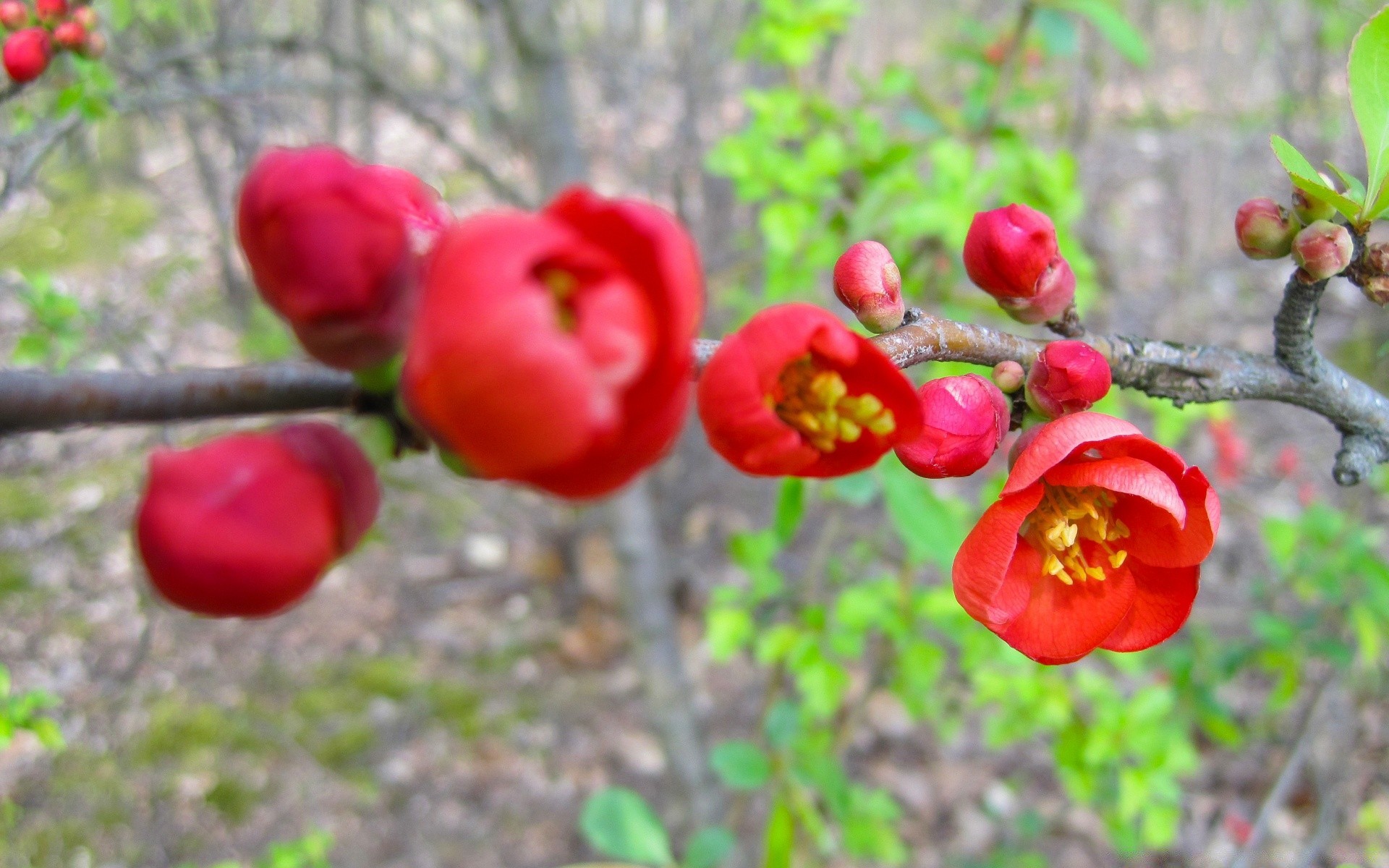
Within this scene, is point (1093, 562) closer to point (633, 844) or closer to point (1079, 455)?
point (1079, 455)

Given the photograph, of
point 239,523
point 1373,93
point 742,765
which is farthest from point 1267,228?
point 742,765

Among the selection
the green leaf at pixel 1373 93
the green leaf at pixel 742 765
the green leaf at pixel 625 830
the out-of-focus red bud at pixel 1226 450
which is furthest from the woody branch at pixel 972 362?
the out-of-focus red bud at pixel 1226 450

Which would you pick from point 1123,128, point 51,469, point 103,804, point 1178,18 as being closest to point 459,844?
point 103,804

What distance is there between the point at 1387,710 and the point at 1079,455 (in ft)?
11.6

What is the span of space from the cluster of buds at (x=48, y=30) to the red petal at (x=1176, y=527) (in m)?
1.78

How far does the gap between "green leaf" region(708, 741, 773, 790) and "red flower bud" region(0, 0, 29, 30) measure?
199cm

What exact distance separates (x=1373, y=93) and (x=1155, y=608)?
0.53 meters

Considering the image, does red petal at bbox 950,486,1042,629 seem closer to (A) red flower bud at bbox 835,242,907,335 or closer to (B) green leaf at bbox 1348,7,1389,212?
(A) red flower bud at bbox 835,242,907,335

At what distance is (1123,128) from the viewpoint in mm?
8883

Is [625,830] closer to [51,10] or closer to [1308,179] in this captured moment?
[1308,179]

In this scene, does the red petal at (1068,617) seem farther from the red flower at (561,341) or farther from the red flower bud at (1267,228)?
the red flower at (561,341)

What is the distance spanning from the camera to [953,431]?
2.49 feet

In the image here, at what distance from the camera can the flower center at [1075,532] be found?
2.89 ft

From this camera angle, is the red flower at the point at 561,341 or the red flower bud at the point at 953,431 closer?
the red flower at the point at 561,341
